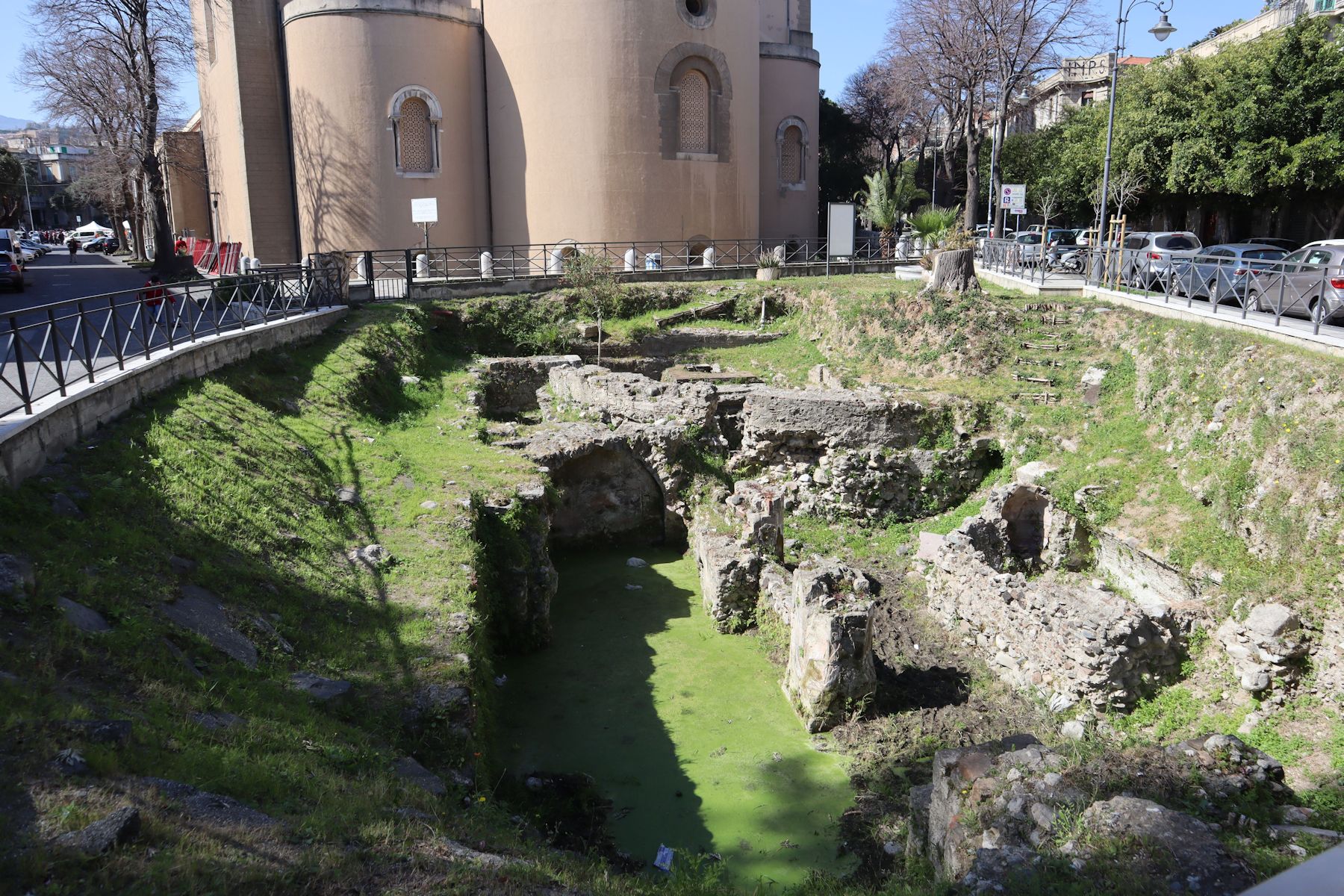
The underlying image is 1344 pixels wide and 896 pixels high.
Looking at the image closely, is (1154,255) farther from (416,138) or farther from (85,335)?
(85,335)

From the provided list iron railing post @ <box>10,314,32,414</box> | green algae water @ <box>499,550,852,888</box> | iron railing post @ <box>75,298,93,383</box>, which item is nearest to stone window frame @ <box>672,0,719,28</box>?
green algae water @ <box>499,550,852,888</box>

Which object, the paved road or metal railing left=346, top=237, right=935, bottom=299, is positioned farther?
metal railing left=346, top=237, right=935, bottom=299

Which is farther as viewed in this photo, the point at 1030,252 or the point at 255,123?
the point at 255,123

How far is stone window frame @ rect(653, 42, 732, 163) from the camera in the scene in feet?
87.0

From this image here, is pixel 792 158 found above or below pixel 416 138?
above

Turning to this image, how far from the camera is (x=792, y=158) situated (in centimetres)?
3325

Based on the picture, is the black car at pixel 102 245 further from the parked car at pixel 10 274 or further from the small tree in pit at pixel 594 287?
the small tree in pit at pixel 594 287

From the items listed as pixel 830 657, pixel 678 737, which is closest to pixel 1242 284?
pixel 830 657

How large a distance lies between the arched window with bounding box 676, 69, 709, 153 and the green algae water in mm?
Result: 19080

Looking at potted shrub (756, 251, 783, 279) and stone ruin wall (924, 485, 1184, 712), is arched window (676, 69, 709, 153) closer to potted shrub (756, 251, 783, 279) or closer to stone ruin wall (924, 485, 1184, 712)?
potted shrub (756, 251, 783, 279)

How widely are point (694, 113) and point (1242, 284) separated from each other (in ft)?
56.2

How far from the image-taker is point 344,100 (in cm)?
2531

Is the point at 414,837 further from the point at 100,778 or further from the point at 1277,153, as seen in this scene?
the point at 1277,153

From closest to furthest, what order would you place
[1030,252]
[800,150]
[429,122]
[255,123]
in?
[1030,252] → [429,122] → [255,123] → [800,150]
